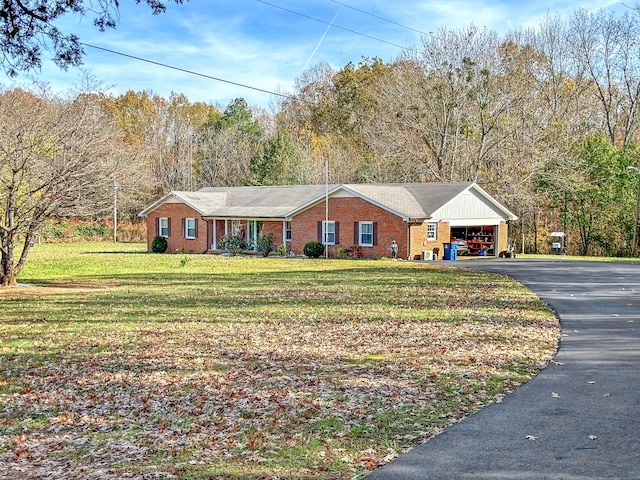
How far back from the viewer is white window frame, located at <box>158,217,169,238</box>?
4297 centimetres

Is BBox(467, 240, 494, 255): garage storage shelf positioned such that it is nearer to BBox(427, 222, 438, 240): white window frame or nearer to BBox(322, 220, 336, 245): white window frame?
BBox(427, 222, 438, 240): white window frame

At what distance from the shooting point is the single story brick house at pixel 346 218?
35.2 m

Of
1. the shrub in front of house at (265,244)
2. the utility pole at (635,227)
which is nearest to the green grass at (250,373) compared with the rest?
the shrub in front of house at (265,244)

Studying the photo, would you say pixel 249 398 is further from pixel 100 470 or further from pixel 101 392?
pixel 100 470

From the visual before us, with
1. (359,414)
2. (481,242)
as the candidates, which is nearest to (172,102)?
(481,242)

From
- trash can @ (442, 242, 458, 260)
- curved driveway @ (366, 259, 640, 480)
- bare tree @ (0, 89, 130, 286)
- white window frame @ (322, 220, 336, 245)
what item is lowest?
curved driveway @ (366, 259, 640, 480)

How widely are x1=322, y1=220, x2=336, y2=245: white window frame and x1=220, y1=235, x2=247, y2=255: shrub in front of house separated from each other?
18.1 ft

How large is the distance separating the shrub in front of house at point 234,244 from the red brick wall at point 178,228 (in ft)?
6.04

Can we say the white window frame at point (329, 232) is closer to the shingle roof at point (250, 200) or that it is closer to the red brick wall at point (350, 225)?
the red brick wall at point (350, 225)

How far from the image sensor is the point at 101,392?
8.59 meters

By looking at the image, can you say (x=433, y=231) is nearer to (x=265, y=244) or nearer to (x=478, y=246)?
(x=478, y=246)

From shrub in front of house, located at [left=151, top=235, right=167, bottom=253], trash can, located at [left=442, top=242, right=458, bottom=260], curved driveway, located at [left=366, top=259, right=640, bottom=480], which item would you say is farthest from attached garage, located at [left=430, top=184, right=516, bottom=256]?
curved driveway, located at [left=366, top=259, right=640, bottom=480]

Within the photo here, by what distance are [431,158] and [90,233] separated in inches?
1126

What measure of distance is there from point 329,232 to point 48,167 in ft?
62.8
